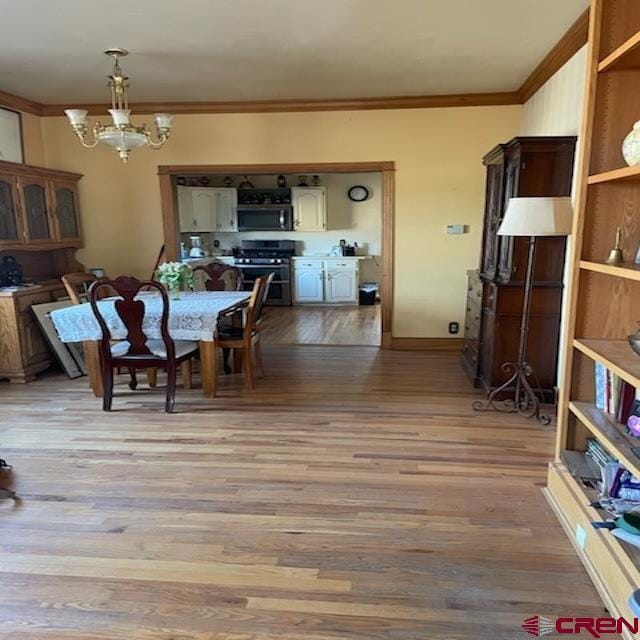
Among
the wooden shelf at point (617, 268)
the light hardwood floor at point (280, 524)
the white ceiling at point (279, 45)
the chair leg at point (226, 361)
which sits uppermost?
the white ceiling at point (279, 45)

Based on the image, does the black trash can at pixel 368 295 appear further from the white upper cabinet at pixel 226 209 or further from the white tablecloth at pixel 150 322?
the white tablecloth at pixel 150 322

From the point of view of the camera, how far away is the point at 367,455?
2854mm

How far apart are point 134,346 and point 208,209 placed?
5169 millimetres

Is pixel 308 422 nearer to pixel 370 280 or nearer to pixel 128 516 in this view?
pixel 128 516

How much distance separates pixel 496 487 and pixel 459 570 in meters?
0.70

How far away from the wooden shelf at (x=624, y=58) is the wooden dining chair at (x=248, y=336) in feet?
8.58

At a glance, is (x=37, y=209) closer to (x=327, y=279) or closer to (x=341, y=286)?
(x=327, y=279)

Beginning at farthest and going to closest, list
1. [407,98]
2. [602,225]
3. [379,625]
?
[407,98] < [602,225] < [379,625]

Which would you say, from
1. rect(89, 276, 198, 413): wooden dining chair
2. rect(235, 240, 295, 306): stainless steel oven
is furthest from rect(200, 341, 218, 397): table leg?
rect(235, 240, 295, 306): stainless steel oven

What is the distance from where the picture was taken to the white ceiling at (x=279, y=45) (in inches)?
113

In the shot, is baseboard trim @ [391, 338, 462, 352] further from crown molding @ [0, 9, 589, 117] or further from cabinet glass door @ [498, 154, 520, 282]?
crown molding @ [0, 9, 589, 117]

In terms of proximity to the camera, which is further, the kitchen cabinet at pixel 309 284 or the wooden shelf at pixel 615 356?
the kitchen cabinet at pixel 309 284

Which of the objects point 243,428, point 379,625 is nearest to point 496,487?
point 379,625

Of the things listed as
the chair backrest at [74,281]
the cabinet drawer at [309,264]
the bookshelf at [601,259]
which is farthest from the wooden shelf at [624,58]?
the cabinet drawer at [309,264]
